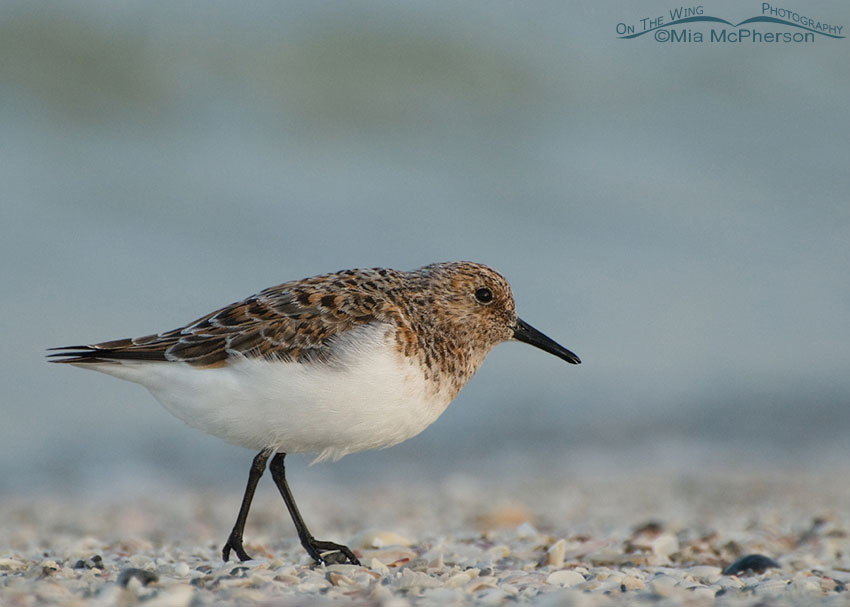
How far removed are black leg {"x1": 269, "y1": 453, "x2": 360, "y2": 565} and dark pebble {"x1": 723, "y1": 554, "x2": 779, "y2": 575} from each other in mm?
1704

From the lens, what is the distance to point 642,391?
9430mm

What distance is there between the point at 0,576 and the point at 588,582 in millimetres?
2279

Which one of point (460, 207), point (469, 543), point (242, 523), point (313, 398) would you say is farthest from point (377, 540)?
point (460, 207)

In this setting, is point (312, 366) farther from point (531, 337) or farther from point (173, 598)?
point (531, 337)

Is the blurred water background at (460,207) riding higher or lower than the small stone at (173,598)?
A: higher

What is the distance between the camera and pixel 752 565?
15.6 ft

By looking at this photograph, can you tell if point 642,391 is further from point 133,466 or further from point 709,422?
Result: point 133,466

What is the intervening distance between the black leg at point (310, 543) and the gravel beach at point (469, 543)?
0.19 m

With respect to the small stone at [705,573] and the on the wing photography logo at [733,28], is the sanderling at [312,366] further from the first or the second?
the on the wing photography logo at [733,28]

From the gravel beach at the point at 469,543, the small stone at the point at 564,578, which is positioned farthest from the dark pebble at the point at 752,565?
the small stone at the point at 564,578

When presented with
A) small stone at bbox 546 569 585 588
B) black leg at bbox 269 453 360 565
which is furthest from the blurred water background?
small stone at bbox 546 569 585 588

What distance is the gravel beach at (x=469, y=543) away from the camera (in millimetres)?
3740

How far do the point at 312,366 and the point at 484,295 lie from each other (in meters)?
1.16

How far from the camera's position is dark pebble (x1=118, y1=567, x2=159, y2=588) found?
12.1 ft
